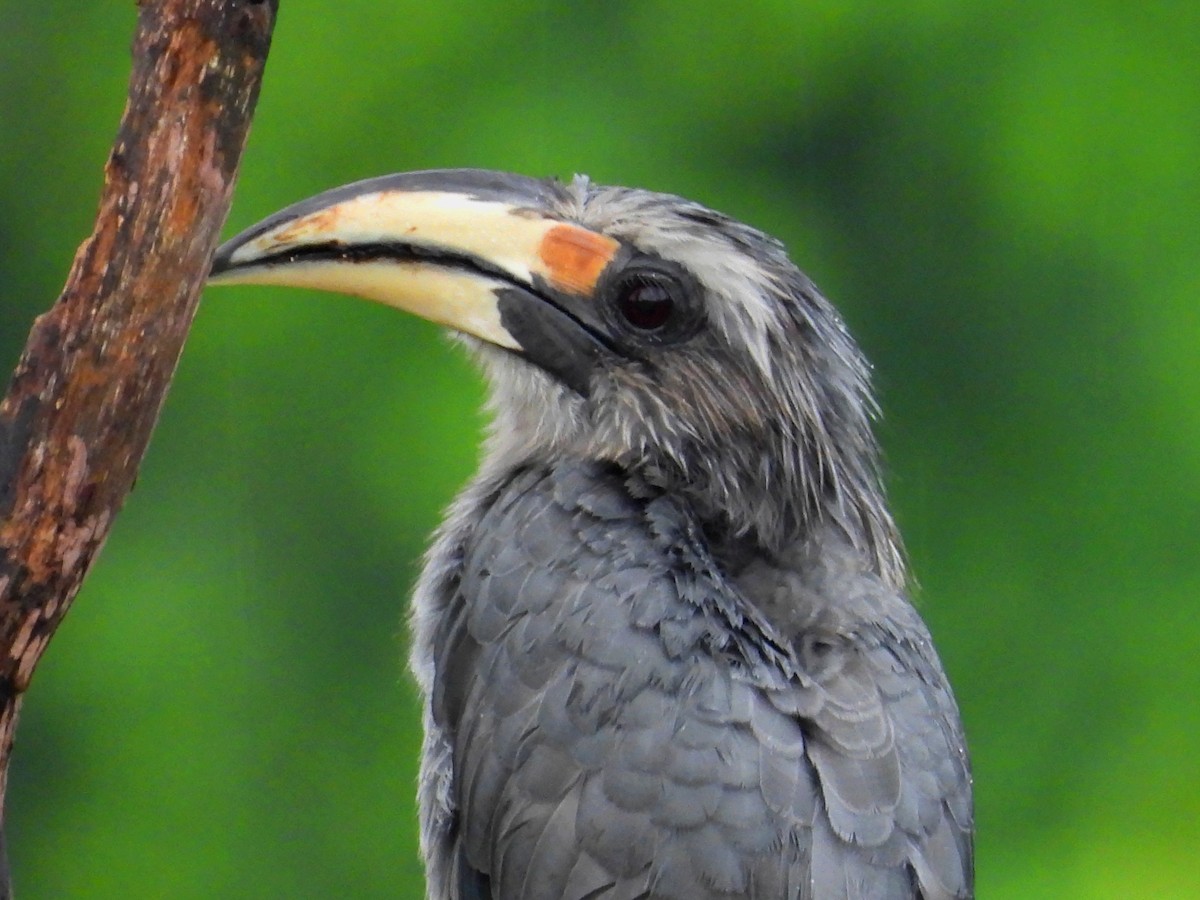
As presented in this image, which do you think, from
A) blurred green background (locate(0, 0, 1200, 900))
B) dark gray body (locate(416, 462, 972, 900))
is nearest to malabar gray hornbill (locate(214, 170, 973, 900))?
dark gray body (locate(416, 462, 972, 900))

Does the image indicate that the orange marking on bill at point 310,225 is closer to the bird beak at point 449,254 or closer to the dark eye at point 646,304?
the bird beak at point 449,254

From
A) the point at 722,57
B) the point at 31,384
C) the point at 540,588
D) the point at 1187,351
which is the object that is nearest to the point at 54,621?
the point at 31,384

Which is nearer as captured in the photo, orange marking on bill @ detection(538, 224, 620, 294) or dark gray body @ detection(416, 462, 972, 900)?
dark gray body @ detection(416, 462, 972, 900)

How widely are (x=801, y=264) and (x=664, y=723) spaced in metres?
1.79

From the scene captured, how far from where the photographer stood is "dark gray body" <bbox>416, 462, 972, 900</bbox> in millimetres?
1403

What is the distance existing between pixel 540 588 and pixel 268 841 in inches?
67.1

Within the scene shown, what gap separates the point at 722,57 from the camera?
3.16 m

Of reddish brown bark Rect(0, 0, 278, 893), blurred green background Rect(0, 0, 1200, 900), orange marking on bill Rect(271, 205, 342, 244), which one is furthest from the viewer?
blurred green background Rect(0, 0, 1200, 900)

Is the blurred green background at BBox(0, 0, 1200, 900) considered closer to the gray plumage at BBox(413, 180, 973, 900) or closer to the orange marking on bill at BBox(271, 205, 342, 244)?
the gray plumage at BBox(413, 180, 973, 900)

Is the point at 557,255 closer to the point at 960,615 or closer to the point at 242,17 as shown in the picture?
the point at 242,17

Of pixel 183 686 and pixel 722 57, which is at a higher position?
pixel 722 57

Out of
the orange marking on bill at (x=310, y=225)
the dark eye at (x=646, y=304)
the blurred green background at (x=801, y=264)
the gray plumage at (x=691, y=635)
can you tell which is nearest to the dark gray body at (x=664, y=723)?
the gray plumage at (x=691, y=635)

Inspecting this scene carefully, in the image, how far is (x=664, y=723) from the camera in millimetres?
1431

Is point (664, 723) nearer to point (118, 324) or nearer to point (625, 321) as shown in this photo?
point (625, 321)
